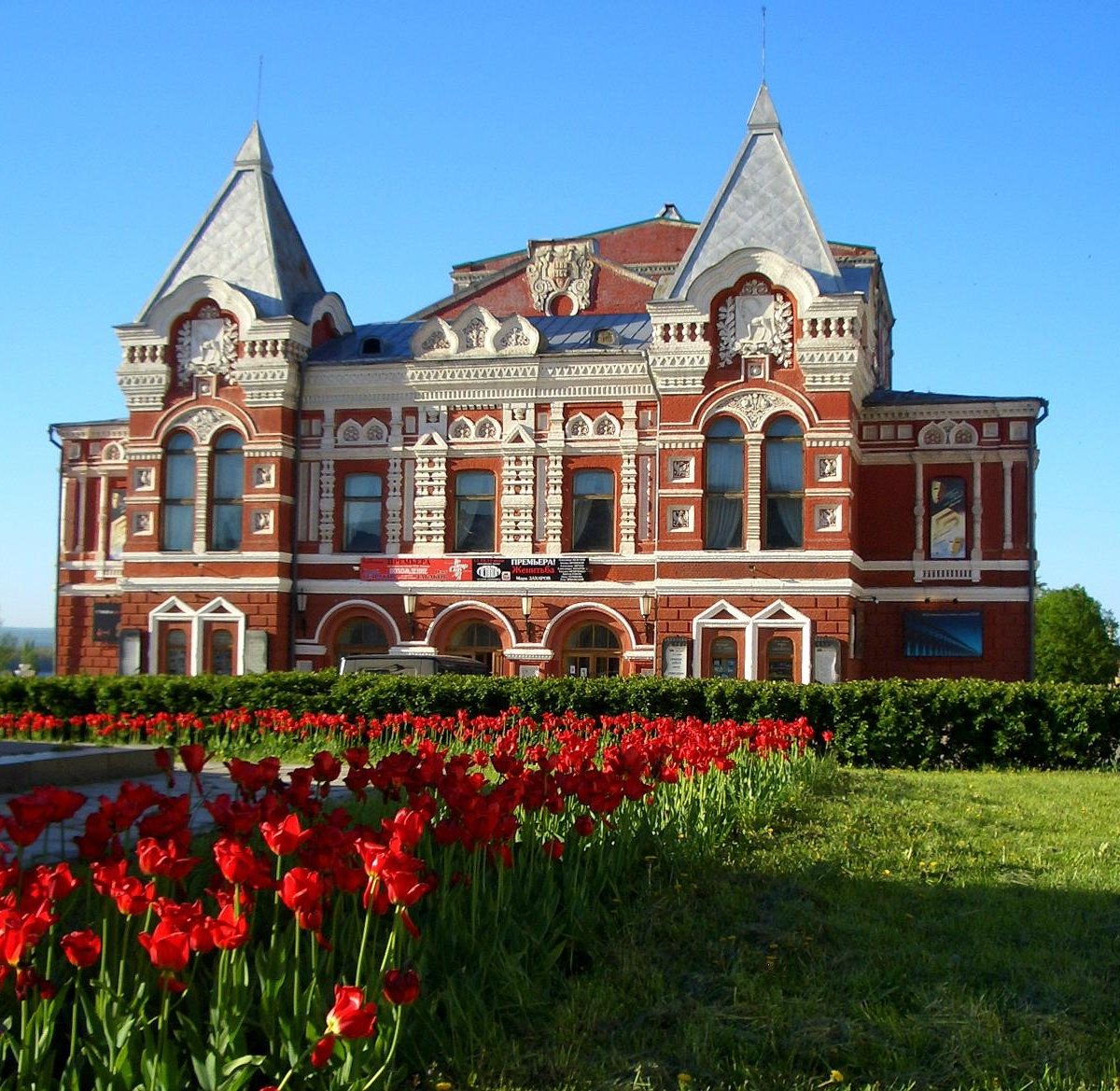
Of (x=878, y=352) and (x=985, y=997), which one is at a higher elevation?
(x=878, y=352)

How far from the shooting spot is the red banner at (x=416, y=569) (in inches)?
1078

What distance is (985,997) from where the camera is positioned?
18.4 feet

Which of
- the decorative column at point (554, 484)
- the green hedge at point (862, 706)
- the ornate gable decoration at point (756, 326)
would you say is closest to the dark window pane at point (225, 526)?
the decorative column at point (554, 484)

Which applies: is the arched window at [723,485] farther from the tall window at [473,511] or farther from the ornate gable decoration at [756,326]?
the tall window at [473,511]

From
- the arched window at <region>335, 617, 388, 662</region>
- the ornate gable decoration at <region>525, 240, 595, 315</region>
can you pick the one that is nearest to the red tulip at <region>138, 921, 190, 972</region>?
the arched window at <region>335, 617, 388, 662</region>

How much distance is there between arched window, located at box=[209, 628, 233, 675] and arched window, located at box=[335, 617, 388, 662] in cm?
218

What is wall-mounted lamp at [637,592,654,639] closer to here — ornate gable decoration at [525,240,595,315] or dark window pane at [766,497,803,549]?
dark window pane at [766,497,803,549]

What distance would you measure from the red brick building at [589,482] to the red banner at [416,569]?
6cm

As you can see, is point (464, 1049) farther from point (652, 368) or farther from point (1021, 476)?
point (1021, 476)

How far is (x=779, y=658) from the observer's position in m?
25.0

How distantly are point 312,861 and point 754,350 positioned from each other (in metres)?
21.7

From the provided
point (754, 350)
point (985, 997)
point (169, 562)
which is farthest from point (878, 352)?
point (985, 997)

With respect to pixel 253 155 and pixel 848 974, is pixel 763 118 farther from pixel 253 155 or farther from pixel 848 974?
pixel 848 974

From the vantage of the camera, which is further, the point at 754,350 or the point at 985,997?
the point at 754,350
